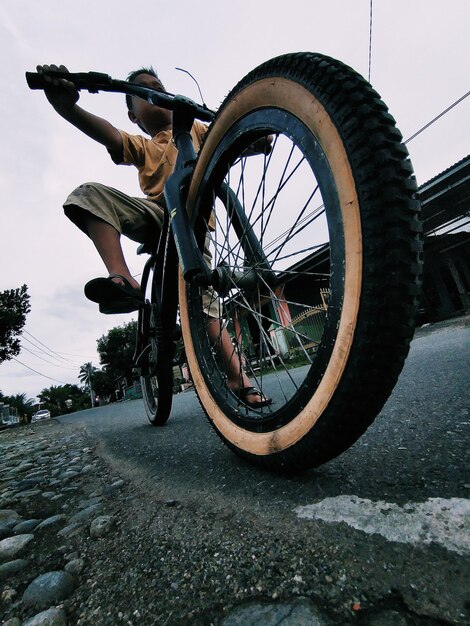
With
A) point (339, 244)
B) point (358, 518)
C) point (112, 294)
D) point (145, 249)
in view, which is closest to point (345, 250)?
point (339, 244)

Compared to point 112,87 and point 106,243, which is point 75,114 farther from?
point 106,243

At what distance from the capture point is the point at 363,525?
552 mm

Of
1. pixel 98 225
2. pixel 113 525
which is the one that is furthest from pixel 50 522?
pixel 98 225

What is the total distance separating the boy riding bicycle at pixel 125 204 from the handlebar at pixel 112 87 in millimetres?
26

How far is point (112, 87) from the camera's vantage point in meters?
1.57

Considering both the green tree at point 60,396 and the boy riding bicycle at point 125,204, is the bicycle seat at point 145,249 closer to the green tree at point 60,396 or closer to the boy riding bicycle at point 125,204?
the boy riding bicycle at point 125,204

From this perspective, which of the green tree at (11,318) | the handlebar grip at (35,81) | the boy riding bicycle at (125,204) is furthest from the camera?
the green tree at (11,318)

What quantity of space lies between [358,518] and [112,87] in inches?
75.1

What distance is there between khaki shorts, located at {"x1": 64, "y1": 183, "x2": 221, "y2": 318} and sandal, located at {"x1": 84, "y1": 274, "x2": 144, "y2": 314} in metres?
0.33

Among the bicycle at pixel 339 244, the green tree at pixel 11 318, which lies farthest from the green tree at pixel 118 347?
the bicycle at pixel 339 244

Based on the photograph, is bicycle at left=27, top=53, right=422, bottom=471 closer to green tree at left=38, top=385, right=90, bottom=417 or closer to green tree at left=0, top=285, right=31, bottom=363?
green tree at left=0, top=285, right=31, bottom=363

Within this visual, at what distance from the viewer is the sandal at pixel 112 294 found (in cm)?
157

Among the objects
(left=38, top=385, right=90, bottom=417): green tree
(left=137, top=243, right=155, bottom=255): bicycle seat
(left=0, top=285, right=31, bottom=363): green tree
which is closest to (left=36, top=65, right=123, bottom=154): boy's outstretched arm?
(left=137, top=243, right=155, bottom=255): bicycle seat

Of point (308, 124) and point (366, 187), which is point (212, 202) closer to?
point (308, 124)
